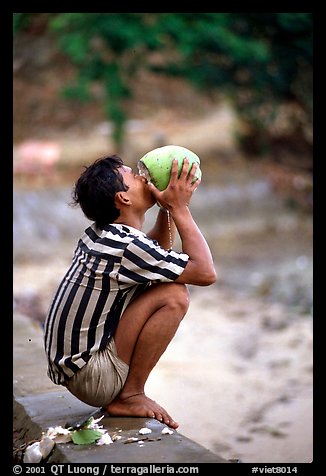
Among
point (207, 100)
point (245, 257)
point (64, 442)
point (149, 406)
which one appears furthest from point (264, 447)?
point (207, 100)

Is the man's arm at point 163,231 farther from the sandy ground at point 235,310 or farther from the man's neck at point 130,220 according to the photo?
the sandy ground at point 235,310

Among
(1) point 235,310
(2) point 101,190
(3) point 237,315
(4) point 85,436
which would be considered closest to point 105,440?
(4) point 85,436

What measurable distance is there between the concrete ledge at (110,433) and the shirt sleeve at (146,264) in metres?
0.53

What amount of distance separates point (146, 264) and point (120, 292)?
0.17 m

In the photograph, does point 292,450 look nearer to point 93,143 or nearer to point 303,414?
point 303,414

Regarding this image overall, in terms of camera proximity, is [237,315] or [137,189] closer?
[137,189]

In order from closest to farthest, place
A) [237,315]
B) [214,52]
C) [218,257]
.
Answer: [237,315] → [218,257] → [214,52]

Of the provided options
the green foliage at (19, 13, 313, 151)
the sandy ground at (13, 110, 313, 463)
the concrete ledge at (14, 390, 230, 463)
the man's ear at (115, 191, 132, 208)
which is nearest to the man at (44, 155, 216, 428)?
the man's ear at (115, 191, 132, 208)

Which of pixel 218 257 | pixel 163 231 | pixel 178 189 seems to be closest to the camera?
pixel 178 189

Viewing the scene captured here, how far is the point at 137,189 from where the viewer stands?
9.26 ft

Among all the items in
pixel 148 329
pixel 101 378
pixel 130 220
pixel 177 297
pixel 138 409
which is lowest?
pixel 138 409

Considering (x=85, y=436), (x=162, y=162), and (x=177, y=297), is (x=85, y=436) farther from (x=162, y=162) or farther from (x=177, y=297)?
(x=162, y=162)
